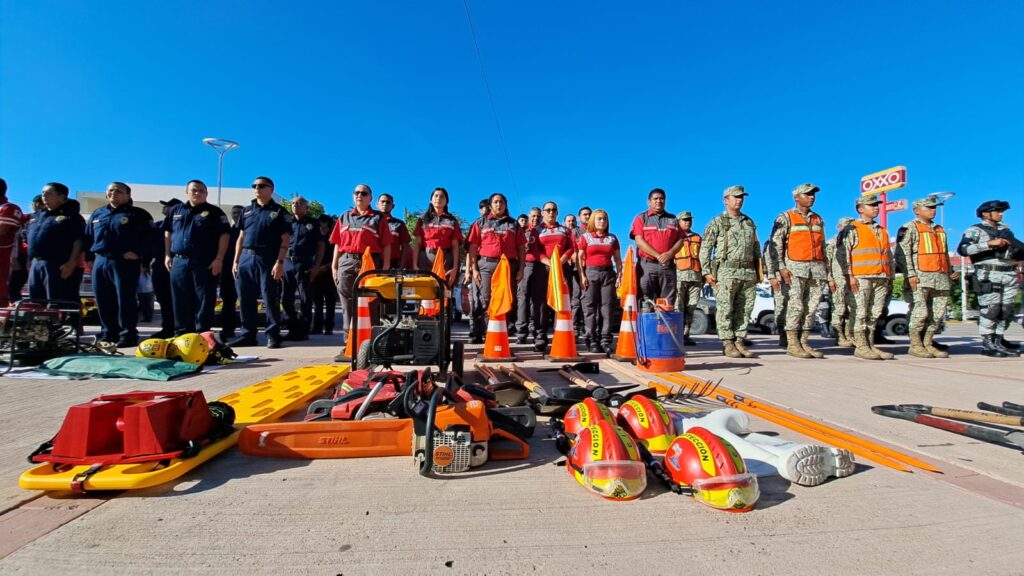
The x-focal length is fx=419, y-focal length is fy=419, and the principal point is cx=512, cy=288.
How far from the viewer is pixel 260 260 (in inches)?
232

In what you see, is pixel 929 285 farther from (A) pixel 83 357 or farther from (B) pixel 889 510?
(A) pixel 83 357

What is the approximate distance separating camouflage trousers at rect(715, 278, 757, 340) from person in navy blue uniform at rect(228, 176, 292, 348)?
6177 mm

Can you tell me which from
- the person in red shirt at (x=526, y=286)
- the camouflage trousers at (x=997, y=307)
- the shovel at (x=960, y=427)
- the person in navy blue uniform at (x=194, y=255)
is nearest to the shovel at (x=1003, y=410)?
the shovel at (x=960, y=427)

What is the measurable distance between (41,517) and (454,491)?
4.55ft

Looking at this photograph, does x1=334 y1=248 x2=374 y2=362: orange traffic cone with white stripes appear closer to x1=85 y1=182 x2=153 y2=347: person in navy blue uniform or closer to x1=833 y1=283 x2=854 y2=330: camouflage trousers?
x1=85 y1=182 x2=153 y2=347: person in navy blue uniform

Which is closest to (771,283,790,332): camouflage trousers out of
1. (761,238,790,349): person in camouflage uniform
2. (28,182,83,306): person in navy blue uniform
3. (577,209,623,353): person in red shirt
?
(761,238,790,349): person in camouflage uniform

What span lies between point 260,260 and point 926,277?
9.59m

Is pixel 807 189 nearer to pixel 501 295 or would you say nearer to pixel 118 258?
pixel 501 295

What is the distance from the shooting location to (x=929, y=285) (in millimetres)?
6094

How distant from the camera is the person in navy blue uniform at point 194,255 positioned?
5.61 metres

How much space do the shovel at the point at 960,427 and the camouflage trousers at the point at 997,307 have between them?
574 centimetres

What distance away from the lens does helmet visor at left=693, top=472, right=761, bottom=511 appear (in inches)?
58.2

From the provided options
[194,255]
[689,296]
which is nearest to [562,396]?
[194,255]

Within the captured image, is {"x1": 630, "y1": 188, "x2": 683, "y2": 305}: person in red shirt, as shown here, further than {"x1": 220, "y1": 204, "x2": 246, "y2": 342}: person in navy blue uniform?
No
